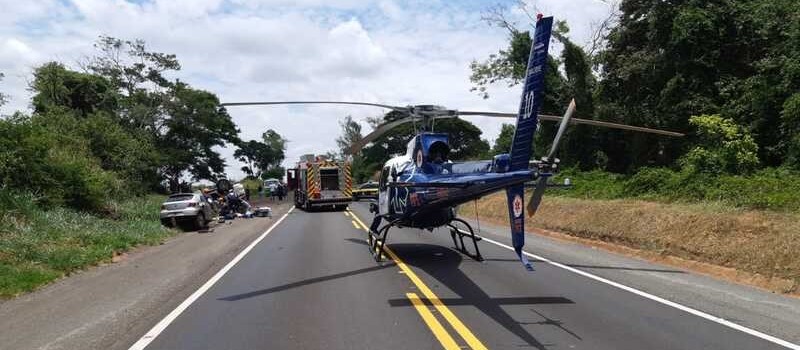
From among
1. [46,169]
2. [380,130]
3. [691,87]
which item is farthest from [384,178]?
[691,87]

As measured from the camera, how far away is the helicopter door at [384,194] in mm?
14008

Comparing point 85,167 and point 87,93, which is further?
point 87,93

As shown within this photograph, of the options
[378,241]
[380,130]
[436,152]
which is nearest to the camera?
[380,130]

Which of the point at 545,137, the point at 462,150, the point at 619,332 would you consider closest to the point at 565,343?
the point at 619,332

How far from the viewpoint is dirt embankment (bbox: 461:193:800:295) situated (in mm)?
10328

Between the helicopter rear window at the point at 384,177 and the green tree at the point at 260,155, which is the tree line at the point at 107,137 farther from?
the green tree at the point at 260,155

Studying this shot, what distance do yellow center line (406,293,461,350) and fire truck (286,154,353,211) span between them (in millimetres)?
25141

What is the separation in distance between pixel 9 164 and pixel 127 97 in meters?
34.9

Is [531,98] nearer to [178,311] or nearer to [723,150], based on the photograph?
[178,311]

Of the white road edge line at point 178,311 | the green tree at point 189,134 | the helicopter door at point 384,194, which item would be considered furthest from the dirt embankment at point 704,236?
the green tree at point 189,134

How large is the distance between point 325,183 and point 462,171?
2427cm

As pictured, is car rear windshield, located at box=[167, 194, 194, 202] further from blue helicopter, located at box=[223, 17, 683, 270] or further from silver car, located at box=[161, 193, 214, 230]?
blue helicopter, located at box=[223, 17, 683, 270]

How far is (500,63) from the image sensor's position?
40188mm

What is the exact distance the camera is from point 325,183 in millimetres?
34469
